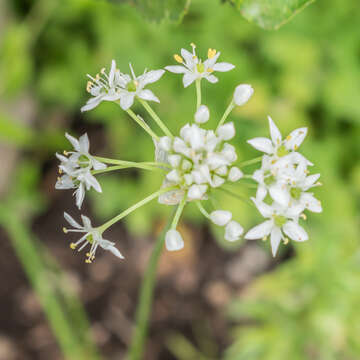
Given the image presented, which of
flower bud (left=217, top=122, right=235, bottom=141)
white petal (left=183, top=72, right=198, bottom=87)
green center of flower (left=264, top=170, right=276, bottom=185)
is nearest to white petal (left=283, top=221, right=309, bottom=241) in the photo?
green center of flower (left=264, top=170, right=276, bottom=185)

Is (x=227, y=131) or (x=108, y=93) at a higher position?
(x=108, y=93)

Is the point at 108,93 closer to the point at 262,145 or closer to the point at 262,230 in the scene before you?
the point at 262,145

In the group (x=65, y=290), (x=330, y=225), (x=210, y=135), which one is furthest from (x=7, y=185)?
(x=210, y=135)

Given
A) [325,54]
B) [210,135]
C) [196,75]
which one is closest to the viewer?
[210,135]

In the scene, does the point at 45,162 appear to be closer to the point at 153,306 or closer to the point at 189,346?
the point at 153,306

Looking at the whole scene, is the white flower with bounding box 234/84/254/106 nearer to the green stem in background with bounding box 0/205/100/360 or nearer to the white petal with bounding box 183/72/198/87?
the white petal with bounding box 183/72/198/87

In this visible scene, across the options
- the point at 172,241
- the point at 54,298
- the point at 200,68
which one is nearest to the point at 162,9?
the point at 200,68

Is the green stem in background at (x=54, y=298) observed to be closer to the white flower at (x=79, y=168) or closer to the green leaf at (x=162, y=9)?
the white flower at (x=79, y=168)
